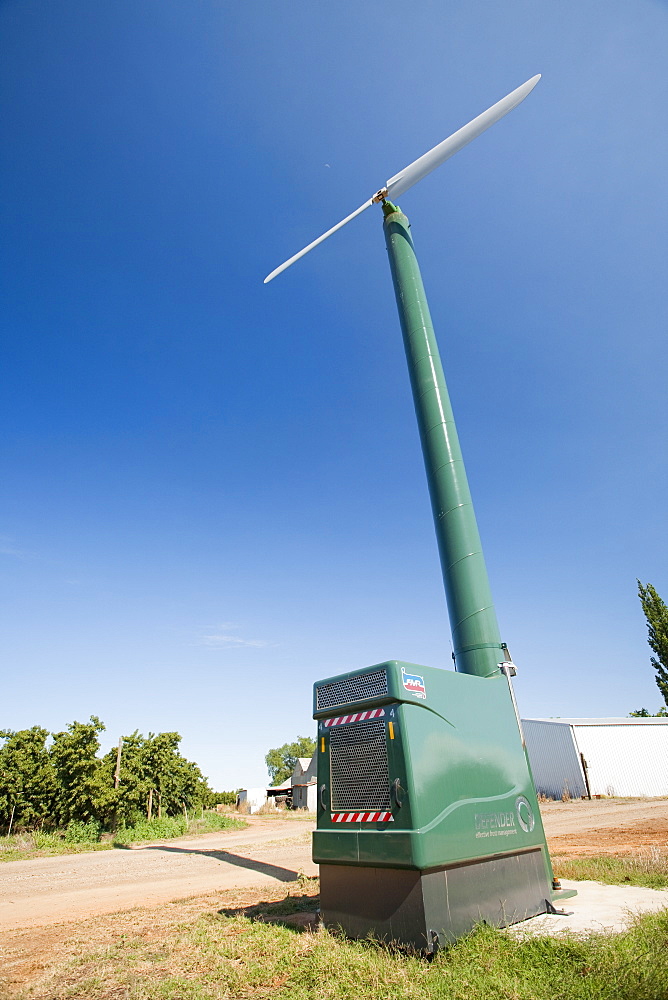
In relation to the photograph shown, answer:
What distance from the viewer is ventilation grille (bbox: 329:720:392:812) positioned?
6203 millimetres

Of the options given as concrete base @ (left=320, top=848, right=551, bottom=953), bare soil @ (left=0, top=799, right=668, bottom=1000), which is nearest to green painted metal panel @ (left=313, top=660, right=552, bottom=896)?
concrete base @ (left=320, top=848, right=551, bottom=953)

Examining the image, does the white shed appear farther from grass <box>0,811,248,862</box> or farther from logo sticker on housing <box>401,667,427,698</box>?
logo sticker on housing <box>401,667,427,698</box>

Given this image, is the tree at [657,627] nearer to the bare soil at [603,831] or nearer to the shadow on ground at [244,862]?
Answer: the bare soil at [603,831]

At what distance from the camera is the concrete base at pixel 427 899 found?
5.46 m

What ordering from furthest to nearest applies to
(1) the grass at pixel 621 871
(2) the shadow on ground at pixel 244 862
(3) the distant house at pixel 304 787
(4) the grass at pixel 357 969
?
(3) the distant house at pixel 304 787
(2) the shadow on ground at pixel 244 862
(1) the grass at pixel 621 871
(4) the grass at pixel 357 969

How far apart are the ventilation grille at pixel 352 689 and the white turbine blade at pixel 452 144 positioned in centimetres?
1235

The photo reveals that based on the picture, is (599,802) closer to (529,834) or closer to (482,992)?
(529,834)

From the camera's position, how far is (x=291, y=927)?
21.7 feet

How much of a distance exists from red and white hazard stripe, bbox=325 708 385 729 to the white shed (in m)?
37.2

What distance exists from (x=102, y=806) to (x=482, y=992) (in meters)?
24.8

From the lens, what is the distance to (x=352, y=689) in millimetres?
6809

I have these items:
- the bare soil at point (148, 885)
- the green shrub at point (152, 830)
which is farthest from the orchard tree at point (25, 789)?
the bare soil at point (148, 885)

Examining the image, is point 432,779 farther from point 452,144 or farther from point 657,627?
point 657,627

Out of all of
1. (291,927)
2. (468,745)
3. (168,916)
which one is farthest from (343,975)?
(168,916)
